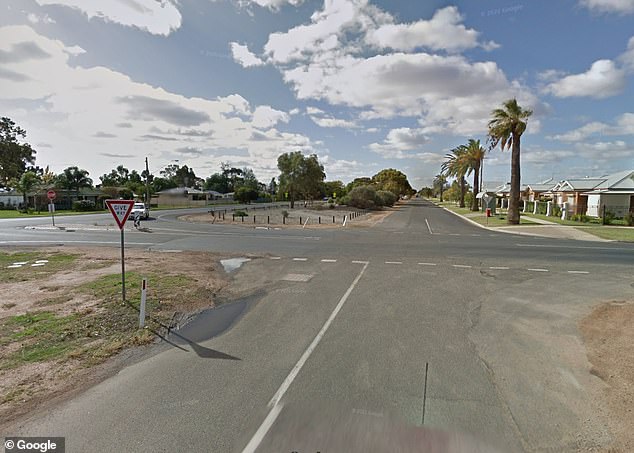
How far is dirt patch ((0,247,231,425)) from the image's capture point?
4086 millimetres

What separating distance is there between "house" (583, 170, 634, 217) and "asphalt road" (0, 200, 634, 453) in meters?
32.8

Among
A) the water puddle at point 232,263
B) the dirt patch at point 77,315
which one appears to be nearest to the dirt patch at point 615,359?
the dirt patch at point 77,315

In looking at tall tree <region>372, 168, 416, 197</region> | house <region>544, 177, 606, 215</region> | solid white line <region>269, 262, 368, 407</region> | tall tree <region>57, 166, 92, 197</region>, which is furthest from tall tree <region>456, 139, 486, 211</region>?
tall tree <region>57, 166, 92, 197</region>

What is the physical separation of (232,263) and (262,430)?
9091 mm

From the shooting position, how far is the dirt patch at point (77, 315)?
4.09 meters

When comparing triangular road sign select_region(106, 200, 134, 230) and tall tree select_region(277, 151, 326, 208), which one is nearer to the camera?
triangular road sign select_region(106, 200, 134, 230)

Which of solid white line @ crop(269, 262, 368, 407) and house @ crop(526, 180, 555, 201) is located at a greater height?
house @ crop(526, 180, 555, 201)

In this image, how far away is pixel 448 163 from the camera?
62.2m

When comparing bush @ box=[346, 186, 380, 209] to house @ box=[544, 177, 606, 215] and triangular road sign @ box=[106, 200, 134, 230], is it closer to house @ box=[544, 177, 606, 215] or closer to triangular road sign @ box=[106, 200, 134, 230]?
house @ box=[544, 177, 606, 215]

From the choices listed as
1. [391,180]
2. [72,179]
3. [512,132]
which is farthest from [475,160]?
[72,179]

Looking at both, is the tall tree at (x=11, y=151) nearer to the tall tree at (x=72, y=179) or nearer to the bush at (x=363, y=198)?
the tall tree at (x=72, y=179)

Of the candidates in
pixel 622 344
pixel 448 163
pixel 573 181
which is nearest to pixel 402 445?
pixel 622 344

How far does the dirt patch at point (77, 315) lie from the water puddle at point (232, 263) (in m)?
0.37

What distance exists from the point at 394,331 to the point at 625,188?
41070mm
